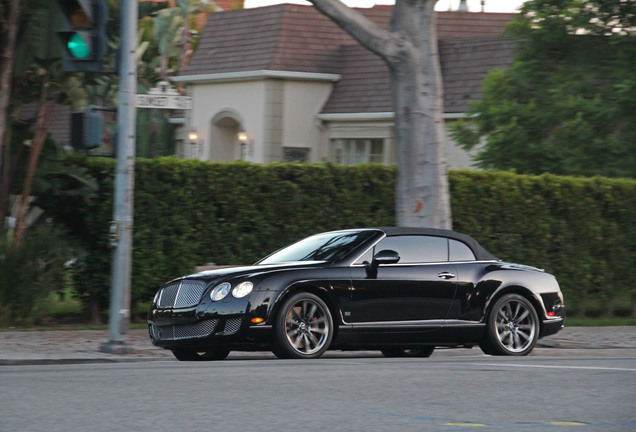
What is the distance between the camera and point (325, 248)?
13352mm

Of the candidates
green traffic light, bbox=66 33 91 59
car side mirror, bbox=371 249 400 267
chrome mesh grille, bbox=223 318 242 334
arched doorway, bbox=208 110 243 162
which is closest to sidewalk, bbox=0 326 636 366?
chrome mesh grille, bbox=223 318 242 334

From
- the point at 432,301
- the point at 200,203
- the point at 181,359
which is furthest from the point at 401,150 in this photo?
the point at 181,359

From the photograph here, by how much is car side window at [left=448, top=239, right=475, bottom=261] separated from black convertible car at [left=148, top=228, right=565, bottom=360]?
14 millimetres

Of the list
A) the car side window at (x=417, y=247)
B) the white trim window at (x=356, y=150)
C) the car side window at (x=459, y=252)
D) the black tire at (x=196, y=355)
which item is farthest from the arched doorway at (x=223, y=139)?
the black tire at (x=196, y=355)

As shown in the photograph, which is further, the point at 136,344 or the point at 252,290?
the point at 136,344

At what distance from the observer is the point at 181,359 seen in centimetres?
1302

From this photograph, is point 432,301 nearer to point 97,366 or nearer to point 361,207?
point 97,366

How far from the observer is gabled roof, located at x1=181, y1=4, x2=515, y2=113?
3044cm

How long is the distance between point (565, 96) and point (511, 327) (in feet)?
42.7

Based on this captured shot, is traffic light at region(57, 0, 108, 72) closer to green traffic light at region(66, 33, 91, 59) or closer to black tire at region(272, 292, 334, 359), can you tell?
green traffic light at region(66, 33, 91, 59)

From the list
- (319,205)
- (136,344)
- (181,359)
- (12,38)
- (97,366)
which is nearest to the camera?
(97,366)

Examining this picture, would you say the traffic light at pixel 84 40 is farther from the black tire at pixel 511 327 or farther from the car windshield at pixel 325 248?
the black tire at pixel 511 327

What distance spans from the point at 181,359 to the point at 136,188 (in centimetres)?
478

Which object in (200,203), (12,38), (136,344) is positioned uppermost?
(12,38)
